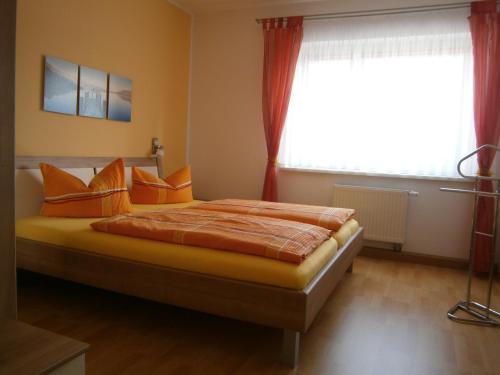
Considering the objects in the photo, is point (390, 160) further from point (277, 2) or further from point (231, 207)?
point (277, 2)

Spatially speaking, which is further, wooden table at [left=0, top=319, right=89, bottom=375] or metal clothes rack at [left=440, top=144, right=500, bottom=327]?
metal clothes rack at [left=440, top=144, right=500, bottom=327]

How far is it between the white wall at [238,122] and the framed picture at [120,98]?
45.7 inches

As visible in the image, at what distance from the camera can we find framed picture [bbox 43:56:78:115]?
10.1ft

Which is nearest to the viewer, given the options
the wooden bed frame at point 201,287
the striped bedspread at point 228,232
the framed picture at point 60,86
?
the wooden bed frame at point 201,287

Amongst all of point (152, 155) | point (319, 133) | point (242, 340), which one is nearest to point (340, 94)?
point (319, 133)

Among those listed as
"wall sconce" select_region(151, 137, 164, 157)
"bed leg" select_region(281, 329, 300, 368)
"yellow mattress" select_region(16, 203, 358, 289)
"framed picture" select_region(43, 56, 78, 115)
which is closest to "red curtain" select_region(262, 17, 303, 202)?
"wall sconce" select_region(151, 137, 164, 157)

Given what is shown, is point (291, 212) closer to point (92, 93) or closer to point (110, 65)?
point (92, 93)

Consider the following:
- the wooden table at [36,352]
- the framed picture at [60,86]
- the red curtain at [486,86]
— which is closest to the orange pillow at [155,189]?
the framed picture at [60,86]

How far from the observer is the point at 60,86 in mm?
3170

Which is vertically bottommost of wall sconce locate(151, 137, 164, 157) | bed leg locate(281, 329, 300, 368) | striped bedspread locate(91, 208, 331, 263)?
bed leg locate(281, 329, 300, 368)

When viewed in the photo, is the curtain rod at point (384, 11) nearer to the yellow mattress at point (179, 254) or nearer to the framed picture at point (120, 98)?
the framed picture at point (120, 98)

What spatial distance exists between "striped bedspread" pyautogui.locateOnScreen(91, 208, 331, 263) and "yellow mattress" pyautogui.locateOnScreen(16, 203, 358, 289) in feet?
0.12

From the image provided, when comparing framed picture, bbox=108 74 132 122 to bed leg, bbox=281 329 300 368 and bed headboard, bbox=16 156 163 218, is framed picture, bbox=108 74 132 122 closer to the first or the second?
bed headboard, bbox=16 156 163 218

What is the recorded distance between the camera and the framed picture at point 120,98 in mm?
3699
